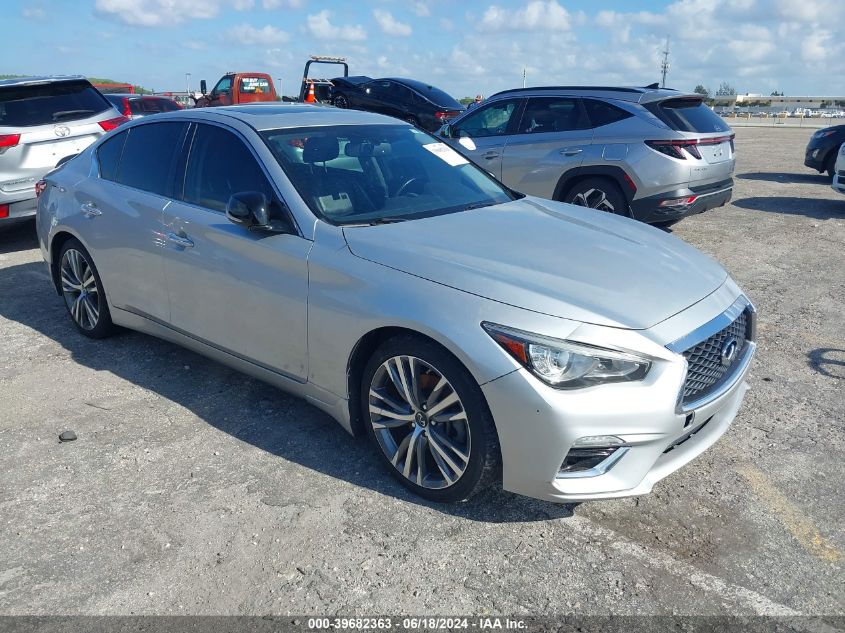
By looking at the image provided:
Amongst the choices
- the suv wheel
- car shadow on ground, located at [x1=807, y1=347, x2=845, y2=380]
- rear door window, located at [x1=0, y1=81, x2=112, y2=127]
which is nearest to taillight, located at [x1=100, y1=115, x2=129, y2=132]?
rear door window, located at [x1=0, y1=81, x2=112, y2=127]

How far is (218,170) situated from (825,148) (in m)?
12.6

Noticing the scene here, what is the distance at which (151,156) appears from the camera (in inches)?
185

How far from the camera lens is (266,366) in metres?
3.88

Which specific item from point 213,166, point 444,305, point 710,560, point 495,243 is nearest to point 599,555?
point 710,560

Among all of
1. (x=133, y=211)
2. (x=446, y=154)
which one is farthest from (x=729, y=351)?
(x=133, y=211)

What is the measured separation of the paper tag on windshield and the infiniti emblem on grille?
2.01 metres

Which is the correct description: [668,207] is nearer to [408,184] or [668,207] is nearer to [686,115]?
[686,115]

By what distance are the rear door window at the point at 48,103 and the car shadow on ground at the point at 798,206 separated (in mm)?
8909

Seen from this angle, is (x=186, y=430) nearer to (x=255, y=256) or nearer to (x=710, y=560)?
(x=255, y=256)

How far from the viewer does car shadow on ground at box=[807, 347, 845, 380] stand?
4691 millimetres

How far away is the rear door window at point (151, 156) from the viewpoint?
4.52 meters

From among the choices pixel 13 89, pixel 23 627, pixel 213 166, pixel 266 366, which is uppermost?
pixel 13 89

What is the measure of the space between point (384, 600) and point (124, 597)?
973 millimetres

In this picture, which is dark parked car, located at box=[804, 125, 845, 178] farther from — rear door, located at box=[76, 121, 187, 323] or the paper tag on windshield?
rear door, located at box=[76, 121, 187, 323]
